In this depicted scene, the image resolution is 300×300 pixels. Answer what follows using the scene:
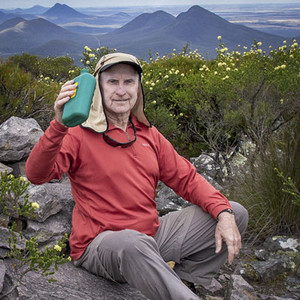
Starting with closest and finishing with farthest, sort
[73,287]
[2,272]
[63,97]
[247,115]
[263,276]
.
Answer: [63,97] → [2,272] → [73,287] → [263,276] → [247,115]

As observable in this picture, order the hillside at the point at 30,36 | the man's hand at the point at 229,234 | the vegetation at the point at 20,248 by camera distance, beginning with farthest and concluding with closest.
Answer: the hillside at the point at 30,36 → the man's hand at the point at 229,234 → the vegetation at the point at 20,248

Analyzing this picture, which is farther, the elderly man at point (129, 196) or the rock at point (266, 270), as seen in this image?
the rock at point (266, 270)

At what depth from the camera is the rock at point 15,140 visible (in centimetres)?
361

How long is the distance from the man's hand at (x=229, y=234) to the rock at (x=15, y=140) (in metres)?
1.85

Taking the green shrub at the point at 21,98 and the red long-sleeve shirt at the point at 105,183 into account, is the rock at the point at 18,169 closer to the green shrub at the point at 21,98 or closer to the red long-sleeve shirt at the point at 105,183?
the green shrub at the point at 21,98

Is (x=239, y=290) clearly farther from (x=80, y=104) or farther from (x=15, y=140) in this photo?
(x=15, y=140)

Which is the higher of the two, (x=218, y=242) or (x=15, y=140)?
(x=15, y=140)

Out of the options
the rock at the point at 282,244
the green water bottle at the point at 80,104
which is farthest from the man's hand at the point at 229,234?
the green water bottle at the point at 80,104

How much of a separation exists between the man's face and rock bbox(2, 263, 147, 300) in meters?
1.09

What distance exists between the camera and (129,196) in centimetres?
269

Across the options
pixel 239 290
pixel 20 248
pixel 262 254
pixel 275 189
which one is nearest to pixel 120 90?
pixel 20 248

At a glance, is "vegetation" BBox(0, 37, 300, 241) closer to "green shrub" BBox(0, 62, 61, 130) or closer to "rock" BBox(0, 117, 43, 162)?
"green shrub" BBox(0, 62, 61, 130)

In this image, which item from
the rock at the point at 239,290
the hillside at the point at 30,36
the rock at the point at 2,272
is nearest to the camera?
the rock at the point at 2,272

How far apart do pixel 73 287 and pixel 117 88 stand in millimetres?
1284
